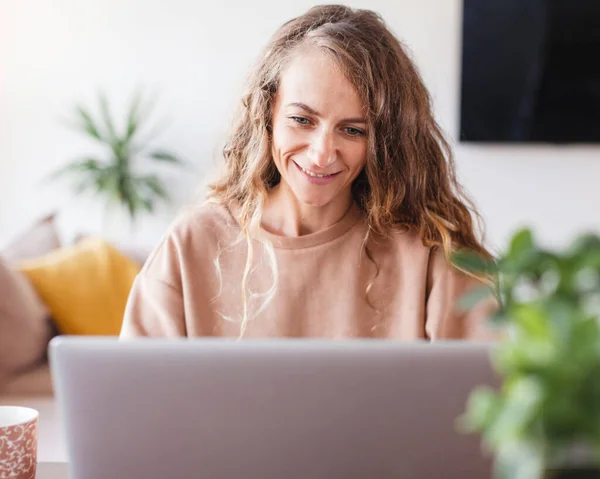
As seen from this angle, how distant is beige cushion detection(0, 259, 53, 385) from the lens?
203 cm

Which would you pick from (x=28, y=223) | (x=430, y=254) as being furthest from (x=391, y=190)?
(x=28, y=223)

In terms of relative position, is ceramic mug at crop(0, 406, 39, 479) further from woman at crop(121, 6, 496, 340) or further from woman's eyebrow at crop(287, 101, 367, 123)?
woman's eyebrow at crop(287, 101, 367, 123)

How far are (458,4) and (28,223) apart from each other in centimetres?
223

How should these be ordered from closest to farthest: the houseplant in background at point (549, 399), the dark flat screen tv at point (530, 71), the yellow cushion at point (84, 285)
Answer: the houseplant in background at point (549, 399), the yellow cushion at point (84, 285), the dark flat screen tv at point (530, 71)

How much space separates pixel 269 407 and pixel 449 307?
802mm

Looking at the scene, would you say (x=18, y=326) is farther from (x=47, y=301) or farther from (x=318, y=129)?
(x=318, y=129)

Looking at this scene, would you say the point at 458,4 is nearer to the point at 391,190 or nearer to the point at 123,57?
the point at 123,57

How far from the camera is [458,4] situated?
3541mm

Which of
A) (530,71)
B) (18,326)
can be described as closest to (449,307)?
(18,326)

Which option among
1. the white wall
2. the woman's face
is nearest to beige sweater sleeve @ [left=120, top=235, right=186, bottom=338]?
the woman's face

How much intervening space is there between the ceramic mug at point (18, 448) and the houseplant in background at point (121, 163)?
2.52 metres

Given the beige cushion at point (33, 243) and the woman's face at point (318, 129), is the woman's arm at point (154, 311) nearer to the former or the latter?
the woman's face at point (318, 129)

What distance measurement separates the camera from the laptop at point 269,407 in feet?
2.29

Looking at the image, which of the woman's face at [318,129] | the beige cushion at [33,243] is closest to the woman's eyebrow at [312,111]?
the woman's face at [318,129]
